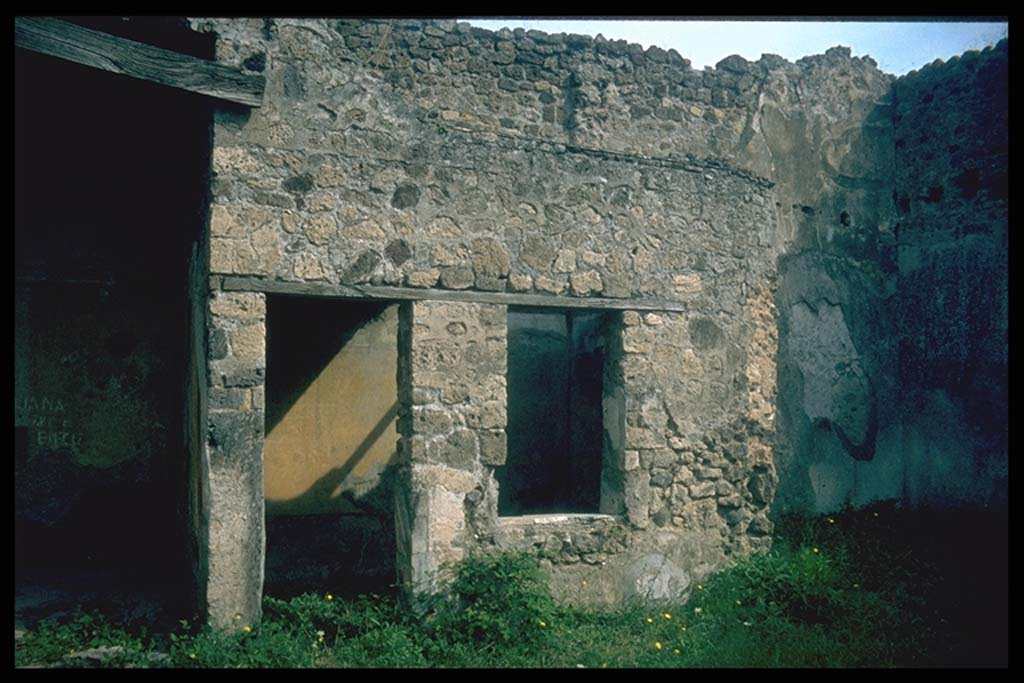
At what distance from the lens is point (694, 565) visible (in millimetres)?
5277

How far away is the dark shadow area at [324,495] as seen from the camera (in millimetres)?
6230

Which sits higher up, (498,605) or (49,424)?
(49,424)

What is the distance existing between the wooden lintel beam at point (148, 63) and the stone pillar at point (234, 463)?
1.08m

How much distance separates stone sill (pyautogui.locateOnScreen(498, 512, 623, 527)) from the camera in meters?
4.86

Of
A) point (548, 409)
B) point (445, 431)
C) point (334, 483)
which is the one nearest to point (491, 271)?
point (445, 431)

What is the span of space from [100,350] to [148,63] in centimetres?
256

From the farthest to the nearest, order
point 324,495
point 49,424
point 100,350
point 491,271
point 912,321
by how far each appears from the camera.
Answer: point 912,321 → point 324,495 → point 100,350 → point 49,424 → point 491,271

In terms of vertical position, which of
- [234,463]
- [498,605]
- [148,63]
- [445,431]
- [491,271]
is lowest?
[498,605]

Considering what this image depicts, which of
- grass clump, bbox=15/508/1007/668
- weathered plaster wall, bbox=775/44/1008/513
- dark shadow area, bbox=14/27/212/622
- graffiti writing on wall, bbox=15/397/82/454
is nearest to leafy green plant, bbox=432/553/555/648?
grass clump, bbox=15/508/1007/668

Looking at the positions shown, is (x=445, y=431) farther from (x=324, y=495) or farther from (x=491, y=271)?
(x=324, y=495)

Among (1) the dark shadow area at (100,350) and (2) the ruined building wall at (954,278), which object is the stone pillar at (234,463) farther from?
(2) the ruined building wall at (954,278)

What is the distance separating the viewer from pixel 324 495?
252 inches

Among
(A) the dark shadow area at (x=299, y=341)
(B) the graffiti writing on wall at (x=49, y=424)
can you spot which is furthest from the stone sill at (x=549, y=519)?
(B) the graffiti writing on wall at (x=49, y=424)

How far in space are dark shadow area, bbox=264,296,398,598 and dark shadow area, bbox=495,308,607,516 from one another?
1480mm
